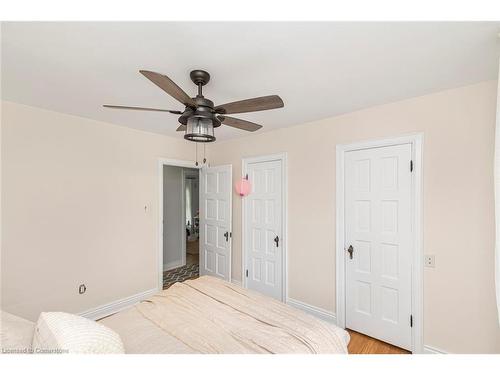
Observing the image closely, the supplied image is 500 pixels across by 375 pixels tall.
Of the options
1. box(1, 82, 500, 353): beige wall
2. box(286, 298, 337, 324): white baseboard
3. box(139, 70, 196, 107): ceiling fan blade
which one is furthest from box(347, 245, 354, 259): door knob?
box(139, 70, 196, 107): ceiling fan blade

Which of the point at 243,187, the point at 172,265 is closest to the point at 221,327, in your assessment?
the point at 243,187

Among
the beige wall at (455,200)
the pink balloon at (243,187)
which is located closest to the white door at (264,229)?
the pink balloon at (243,187)

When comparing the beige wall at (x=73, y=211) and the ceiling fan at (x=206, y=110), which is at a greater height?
the ceiling fan at (x=206, y=110)

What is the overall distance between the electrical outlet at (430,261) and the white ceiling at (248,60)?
150cm

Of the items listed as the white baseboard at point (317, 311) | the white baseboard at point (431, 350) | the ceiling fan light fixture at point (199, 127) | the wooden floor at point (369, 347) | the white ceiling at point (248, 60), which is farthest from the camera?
the white baseboard at point (317, 311)

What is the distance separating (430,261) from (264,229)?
74.3 inches

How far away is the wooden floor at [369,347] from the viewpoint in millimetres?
2145

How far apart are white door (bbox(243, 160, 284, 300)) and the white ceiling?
126 cm

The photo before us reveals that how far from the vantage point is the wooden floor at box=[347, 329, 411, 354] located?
214 cm

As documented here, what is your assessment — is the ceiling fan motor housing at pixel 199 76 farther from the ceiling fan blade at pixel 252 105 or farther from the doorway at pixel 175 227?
the doorway at pixel 175 227

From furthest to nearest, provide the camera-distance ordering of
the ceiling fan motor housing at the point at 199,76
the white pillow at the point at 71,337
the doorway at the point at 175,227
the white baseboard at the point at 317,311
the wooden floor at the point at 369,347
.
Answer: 1. the doorway at the point at 175,227
2. the white baseboard at the point at 317,311
3. the wooden floor at the point at 369,347
4. the ceiling fan motor housing at the point at 199,76
5. the white pillow at the point at 71,337

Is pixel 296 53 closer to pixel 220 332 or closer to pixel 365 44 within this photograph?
pixel 365 44

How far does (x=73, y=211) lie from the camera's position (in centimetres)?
258
